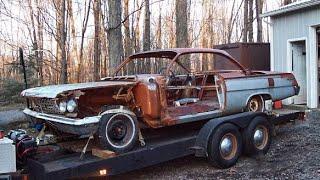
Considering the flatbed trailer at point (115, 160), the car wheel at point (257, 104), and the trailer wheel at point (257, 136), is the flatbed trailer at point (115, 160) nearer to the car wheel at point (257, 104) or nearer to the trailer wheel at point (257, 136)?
the trailer wheel at point (257, 136)

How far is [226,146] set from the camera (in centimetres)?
703

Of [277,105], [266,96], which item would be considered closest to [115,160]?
[266,96]

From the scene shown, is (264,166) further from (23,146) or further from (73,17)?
(73,17)

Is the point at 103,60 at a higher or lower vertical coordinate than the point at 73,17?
lower

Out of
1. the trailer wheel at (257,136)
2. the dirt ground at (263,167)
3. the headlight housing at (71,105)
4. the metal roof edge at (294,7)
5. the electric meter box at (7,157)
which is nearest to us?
the electric meter box at (7,157)

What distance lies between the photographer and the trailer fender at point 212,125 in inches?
263

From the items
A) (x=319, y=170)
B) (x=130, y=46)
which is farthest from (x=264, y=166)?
(x=130, y=46)

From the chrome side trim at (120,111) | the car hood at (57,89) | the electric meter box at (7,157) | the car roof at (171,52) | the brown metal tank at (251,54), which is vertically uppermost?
the brown metal tank at (251,54)

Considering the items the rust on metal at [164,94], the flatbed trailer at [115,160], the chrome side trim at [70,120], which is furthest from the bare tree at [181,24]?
the chrome side trim at [70,120]

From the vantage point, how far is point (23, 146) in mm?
5719

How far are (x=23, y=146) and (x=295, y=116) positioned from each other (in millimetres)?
5637

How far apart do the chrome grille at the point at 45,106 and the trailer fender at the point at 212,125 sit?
2.22 metres

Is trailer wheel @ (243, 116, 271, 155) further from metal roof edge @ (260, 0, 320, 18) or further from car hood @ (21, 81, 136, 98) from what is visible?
metal roof edge @ (260, 0, 320, 18)

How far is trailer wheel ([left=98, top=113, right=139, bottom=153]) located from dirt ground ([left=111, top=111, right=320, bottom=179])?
886 millimetres
